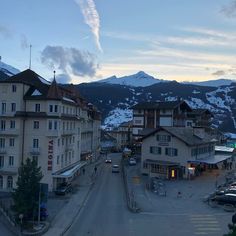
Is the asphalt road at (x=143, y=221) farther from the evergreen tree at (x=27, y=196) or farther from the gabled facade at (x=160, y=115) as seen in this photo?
the gabled facade at (x=160, y=115)

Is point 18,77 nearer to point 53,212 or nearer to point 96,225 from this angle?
point 53,212

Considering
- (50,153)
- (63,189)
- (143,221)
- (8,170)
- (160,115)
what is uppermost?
(160,115)

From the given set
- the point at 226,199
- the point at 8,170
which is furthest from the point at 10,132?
the point at 226,199

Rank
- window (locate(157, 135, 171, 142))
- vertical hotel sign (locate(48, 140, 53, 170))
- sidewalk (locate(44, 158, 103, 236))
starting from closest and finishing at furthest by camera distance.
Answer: sidewalk (locate(44, 158, 103, 236))
vertical hotel sign (locate(48, 140, 53, 170))
window (locate(157, 135, 171, 142))

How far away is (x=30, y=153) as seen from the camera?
2456 inches

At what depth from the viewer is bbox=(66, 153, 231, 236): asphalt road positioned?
39.6m

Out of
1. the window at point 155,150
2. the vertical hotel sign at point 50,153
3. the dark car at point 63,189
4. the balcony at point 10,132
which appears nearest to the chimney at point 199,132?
the window at point 155,150

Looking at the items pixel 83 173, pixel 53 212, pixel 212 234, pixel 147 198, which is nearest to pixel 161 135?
pixel 83 173

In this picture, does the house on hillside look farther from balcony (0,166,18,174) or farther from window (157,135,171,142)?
balcony (0,166,18,174)

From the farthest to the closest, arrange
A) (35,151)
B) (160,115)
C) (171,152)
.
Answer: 1. (160,115)
2. (171,152)
3. (35,151)

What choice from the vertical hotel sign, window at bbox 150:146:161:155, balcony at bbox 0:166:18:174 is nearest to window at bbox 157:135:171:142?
window at bbox 150:146:161:155

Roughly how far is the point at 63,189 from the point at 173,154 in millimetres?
20851

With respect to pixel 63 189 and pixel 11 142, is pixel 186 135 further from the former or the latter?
pixel 11 142

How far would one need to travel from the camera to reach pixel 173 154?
72.7 m
